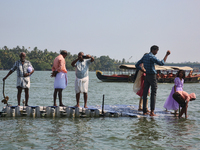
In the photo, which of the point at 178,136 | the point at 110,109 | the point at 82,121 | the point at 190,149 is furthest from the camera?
the point at 110,109

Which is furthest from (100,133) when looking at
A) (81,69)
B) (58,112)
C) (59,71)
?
(59,71)

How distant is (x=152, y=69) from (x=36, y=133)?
4.00 metres

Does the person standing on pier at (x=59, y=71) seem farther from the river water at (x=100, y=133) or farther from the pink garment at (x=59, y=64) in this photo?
Result: the river water at (x=100, y=133)

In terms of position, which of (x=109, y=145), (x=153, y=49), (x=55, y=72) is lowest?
(x=109, y=145)

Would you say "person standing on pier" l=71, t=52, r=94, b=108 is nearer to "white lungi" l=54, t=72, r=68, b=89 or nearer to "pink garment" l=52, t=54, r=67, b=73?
"pink garment" l=52, t=54, r=67, b=73

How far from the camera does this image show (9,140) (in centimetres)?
736

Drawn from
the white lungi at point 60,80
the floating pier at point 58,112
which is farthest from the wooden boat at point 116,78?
the white lungi at point 60,80

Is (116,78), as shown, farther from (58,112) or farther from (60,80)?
(60,80)

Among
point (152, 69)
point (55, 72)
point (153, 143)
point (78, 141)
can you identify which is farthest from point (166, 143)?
point (55, 72)

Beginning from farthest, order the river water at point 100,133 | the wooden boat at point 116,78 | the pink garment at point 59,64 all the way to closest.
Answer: the wooden boat at point 116,78
the pink garment at point 59,64
the river water at point 100,133

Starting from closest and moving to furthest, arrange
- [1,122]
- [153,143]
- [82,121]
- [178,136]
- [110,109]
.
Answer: [153,143]
[178,136]
[1,122]
[82,121]
[110,109]

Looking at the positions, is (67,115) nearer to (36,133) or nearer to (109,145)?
(36,133)

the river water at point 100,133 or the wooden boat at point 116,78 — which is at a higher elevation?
the wooden boat at point 116,78

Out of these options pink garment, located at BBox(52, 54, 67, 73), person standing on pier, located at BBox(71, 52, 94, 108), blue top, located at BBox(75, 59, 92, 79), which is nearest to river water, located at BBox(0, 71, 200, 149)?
person standing on pier, located at BBox(71, 52, 94, 108)
